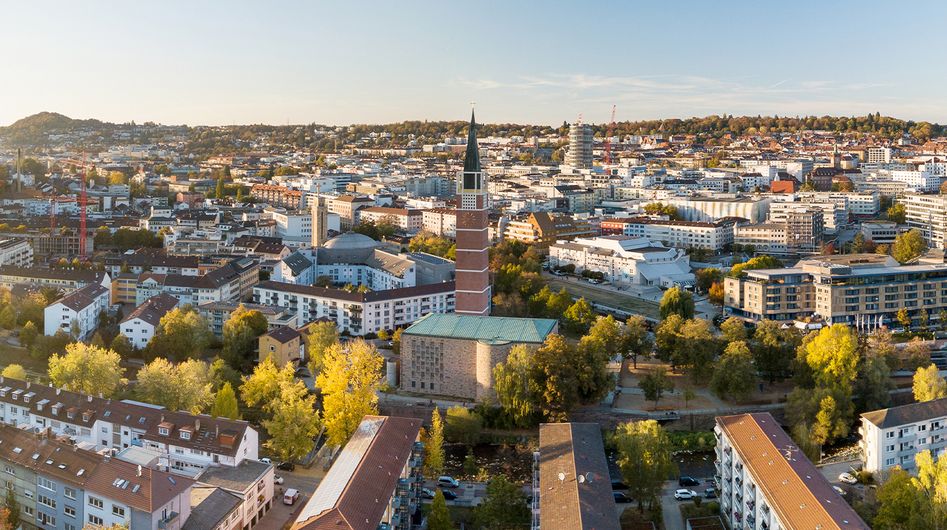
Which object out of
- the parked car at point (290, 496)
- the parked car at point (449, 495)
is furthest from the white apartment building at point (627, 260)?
the parked car at point (290, 496)

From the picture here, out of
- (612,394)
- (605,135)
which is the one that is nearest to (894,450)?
(612,394)

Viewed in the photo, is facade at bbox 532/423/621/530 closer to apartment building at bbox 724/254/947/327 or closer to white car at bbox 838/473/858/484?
white car at bbox 838/473/858/484

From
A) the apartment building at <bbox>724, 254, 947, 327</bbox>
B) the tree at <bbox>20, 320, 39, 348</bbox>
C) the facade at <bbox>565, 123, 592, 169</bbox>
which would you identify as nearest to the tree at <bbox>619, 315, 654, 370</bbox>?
the apartment building at <bbox>724, 254, 947, 327</bbox>

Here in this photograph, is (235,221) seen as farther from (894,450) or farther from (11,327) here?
(894,450)

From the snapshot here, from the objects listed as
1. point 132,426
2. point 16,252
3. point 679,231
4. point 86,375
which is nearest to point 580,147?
point 679,231

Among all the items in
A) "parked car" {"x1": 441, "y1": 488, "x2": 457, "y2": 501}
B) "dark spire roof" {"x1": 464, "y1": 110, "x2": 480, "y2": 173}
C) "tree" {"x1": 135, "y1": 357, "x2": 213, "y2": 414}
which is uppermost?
"dark spire roof" {"x1": 464, "y1": 110, "x2": 480, "y2": 173}

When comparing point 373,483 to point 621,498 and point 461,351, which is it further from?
point 461,351

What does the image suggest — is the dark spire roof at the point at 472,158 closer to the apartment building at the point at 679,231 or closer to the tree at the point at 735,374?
the tree at the point at 735,374
